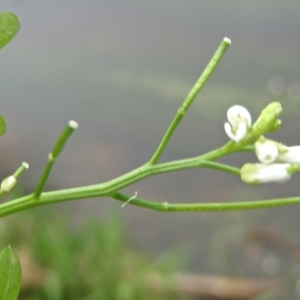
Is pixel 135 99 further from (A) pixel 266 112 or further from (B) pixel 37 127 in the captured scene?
(A) pixel 266 112

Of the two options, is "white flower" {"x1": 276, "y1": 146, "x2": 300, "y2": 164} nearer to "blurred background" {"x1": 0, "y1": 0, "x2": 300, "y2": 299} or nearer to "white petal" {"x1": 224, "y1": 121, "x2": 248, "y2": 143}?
"white petal" {"x1": 224, "y1": 121, "x2": 248, "y2": 143}

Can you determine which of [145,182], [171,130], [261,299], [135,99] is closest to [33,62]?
[135,99]

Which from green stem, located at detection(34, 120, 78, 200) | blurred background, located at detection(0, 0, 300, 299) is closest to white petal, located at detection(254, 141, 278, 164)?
green stem, located at detection(34, 120, 78, 200)

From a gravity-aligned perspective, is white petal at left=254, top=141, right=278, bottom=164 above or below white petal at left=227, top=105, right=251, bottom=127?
below

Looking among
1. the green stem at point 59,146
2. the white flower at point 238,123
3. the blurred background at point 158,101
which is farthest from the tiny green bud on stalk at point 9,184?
the blurred background at point 158,101

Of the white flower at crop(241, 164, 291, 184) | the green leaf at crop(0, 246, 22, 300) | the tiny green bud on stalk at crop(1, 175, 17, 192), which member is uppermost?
the white flower at crop(241, 164, 291, 184)

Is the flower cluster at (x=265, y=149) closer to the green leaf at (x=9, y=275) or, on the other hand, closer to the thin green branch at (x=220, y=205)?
the thin green branch at (x=220, y=205)
